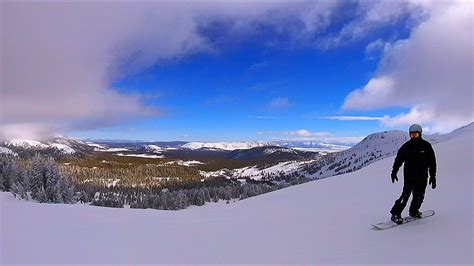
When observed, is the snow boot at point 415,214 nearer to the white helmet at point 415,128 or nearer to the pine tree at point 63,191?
the white helmet at point 415,128

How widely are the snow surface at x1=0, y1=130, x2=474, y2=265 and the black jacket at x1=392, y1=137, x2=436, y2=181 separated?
4.46 ft

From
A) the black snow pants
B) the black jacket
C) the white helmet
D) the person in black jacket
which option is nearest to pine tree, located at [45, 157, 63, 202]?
the black snow pants

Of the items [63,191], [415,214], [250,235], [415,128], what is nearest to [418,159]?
[415,128]

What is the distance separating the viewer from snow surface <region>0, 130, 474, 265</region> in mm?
7541

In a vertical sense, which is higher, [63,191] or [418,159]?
[418,159]

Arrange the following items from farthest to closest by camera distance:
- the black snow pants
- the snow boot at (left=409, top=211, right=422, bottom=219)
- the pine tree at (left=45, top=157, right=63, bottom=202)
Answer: the pine tree at (left=45, top=157, right=63, bottom=202) < the snow boot at (left=409, top=211, right=422, bottom=219) < the black snow pants

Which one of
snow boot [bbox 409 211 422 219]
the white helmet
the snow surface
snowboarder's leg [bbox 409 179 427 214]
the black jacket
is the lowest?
the snow surface

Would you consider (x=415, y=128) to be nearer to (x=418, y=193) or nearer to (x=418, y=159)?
→ (x=418, y=159)

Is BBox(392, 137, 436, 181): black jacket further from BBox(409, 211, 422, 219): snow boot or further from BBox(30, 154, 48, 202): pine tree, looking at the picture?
BBox(30, 154, 48, 202): pine tree

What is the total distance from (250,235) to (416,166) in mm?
5122

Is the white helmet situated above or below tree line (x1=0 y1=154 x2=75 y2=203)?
above

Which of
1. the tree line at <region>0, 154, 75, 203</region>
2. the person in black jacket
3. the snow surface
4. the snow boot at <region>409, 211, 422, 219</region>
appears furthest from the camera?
the tree line at <region>0, 154, 75, 203</region>

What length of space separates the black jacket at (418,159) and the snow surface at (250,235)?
4.46 ft

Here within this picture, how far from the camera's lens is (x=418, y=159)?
28.8 feet
